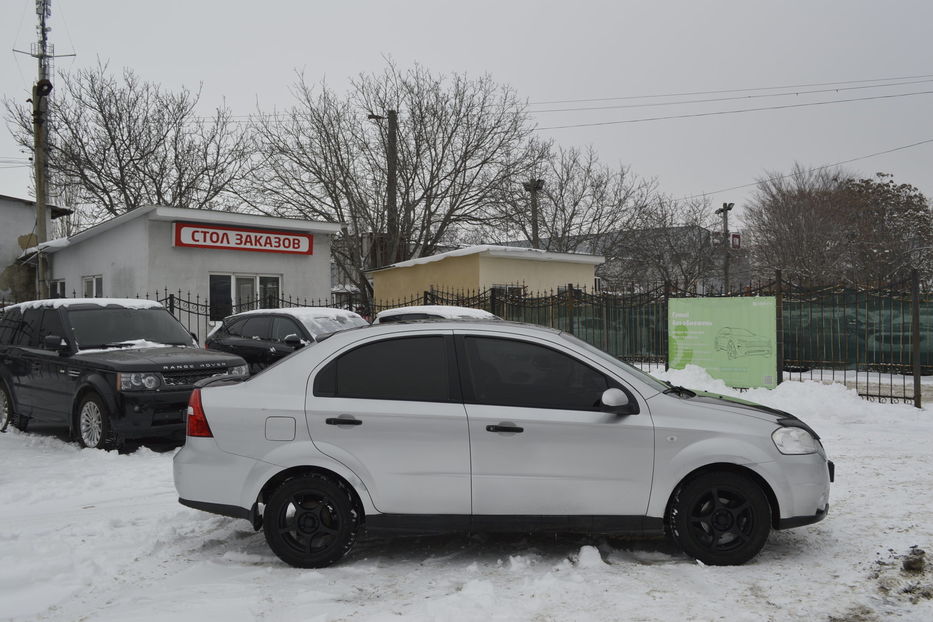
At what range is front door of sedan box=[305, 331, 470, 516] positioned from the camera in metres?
4.51

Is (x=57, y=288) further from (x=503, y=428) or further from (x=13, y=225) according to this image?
(x=503, y=428)

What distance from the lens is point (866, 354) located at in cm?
1530

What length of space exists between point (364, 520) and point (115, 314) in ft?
22.1

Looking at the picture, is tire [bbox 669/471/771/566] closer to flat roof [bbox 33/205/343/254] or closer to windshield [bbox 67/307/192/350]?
windshield [bbox 67/307/192/350]

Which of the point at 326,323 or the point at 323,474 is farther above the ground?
the point at 326,323

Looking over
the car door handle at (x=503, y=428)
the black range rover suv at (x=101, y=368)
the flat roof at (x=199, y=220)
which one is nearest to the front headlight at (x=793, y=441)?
the car door handle at (x=503, y=428)

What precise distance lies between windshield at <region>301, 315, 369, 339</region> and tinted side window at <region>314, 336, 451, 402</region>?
7.49 m

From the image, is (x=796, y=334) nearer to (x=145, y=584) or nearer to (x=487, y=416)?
(x=487, y=416)

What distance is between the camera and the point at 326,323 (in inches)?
500

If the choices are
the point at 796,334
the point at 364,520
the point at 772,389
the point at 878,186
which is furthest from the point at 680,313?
the point at 878,186

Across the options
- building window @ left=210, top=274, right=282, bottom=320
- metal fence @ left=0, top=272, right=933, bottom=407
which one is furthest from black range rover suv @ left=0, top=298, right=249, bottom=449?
building window @ left=210, top=274, right=282, bottom=320

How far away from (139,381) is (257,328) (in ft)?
15.8

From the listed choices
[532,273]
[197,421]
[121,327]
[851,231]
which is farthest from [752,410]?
[851,231]

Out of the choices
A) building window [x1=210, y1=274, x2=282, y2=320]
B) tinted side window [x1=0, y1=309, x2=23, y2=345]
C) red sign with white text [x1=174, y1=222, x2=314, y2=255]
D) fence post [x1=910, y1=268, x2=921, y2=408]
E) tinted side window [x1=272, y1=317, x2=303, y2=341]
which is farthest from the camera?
building window [x1=210, y1=274, x2=282, y2=320]
